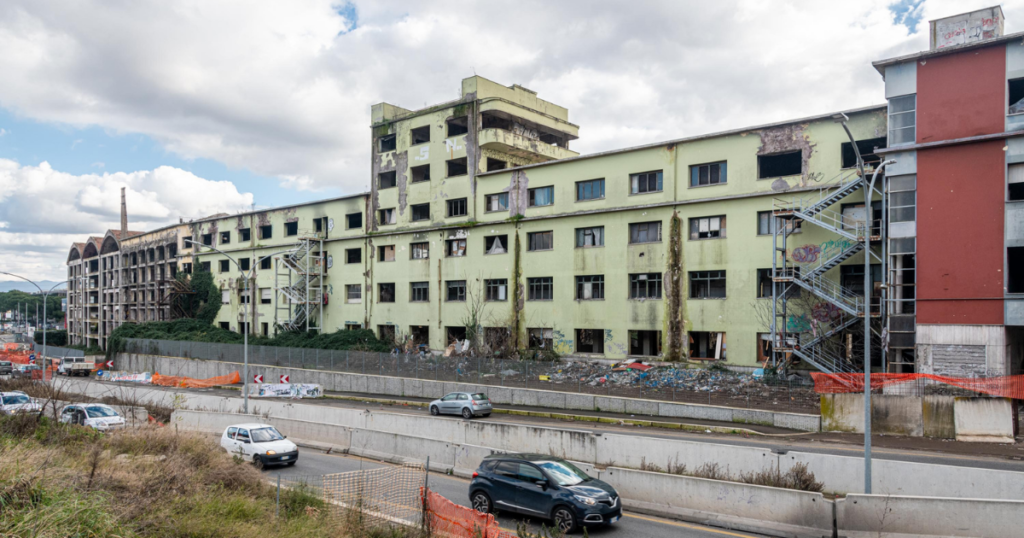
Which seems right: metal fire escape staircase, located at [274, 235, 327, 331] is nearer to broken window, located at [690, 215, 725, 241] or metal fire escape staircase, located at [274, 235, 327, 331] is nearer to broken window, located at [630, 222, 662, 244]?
broken window, located at [630, 222, 662, 244]

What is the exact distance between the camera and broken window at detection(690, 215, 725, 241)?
1396 inches

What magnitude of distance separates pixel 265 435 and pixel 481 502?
943 centimetres

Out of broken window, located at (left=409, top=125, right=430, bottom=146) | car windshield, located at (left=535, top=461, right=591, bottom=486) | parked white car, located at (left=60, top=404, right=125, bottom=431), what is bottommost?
parked white car, located at (left=60, top=404, right=125, bottom=431)

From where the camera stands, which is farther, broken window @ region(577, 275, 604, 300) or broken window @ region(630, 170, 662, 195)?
broken window @ region(577, 275, 604, 300)

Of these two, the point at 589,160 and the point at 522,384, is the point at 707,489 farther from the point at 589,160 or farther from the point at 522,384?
the point at 589,160

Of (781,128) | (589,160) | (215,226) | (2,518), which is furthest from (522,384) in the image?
(215,226)

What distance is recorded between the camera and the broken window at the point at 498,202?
45000 millimetres

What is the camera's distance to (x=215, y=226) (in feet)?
223

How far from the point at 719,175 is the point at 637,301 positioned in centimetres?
883

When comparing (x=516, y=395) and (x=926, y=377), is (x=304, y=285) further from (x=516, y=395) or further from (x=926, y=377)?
(x=926, y=377)

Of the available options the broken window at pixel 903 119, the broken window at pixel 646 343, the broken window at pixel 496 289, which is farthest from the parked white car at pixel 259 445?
the broken window at pixel 903 119

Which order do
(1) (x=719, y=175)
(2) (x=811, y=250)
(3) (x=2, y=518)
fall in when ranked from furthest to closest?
(1) (x=719, y=175), (2) (x=811, y=250), (3) (x=2, y=518)

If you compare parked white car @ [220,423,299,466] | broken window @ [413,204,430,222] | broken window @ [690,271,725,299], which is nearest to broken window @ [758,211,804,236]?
broken window @ [690,271,725,299]

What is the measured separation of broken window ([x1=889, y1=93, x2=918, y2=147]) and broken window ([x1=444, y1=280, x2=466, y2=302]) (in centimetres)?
2893
